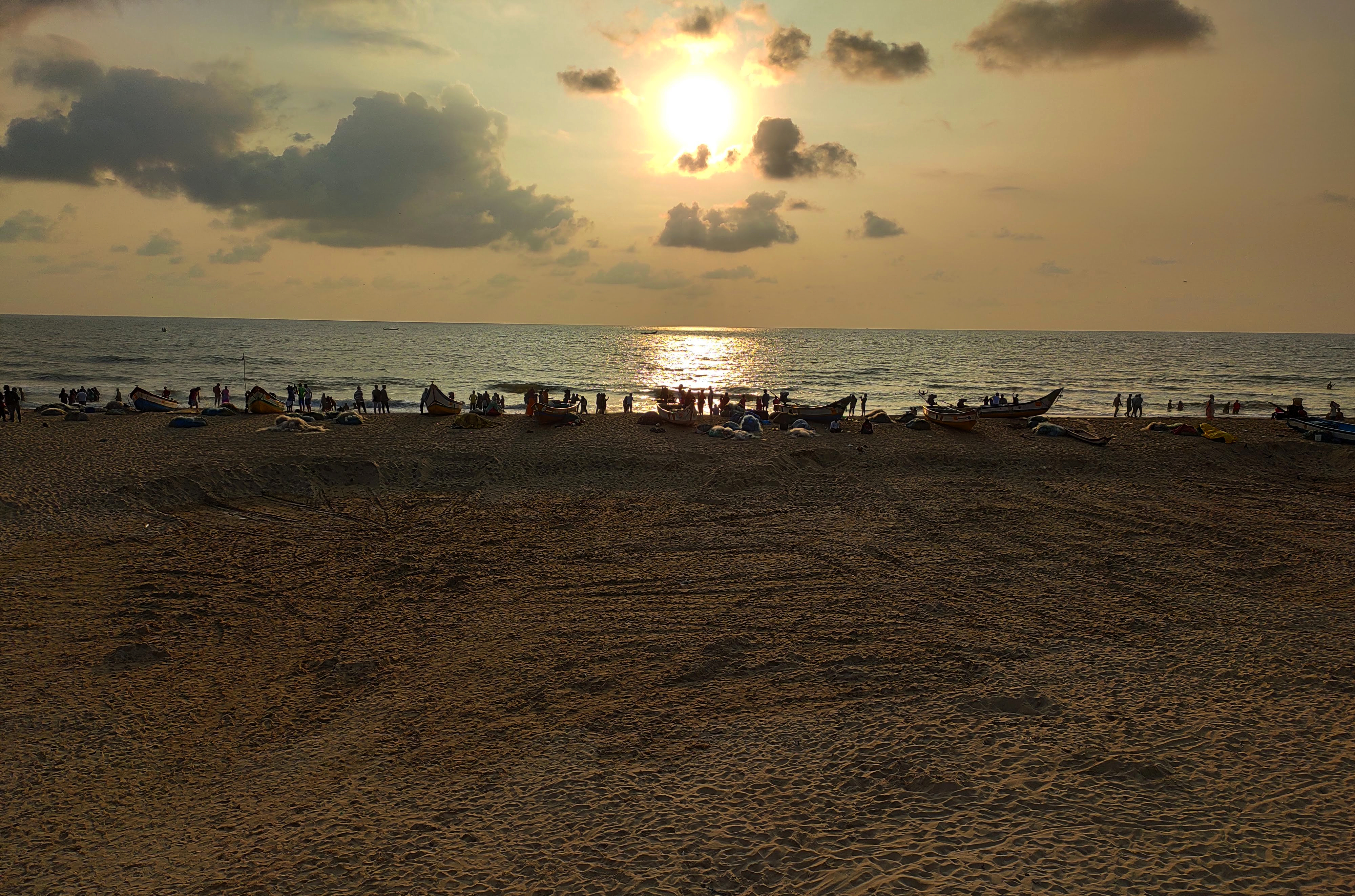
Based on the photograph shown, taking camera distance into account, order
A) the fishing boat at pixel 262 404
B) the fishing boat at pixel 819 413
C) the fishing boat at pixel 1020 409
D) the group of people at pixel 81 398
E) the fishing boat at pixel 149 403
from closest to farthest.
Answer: the fishing boat at pixel 262 404, the fishing boat at pixel 819 413, the fishing boat at pixel 149 403, the fishing boat at pixel 1020 409, the group of people at pixel 81 398

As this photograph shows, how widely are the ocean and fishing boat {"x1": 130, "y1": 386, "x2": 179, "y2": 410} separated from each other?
39.1ft

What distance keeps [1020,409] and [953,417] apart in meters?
4.99

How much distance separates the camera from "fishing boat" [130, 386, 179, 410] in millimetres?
32906

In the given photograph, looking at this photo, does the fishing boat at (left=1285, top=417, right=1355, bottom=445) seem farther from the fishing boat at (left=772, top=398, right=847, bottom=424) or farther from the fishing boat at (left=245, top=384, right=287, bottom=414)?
the fishing boat at (left=245, top=384, right=287, bottom=414)

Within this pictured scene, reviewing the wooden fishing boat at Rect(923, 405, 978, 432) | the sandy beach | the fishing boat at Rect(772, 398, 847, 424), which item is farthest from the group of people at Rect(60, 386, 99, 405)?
the wooden fishing boat at Rect(923, 405, 978, 432)

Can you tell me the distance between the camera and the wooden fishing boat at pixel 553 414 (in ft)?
95.5

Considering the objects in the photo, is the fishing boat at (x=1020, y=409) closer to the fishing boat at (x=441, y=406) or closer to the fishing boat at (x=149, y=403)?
the fishing boat at (x=441, y=406)

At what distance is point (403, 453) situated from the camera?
23.1 meters

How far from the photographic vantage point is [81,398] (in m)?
36.0

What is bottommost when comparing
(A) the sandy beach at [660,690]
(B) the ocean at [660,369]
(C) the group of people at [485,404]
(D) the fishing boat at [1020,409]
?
(A) the sandy beach at [660,690]

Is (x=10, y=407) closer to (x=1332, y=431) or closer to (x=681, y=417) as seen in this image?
(x=681, y=417)

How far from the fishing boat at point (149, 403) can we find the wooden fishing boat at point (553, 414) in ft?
59.9

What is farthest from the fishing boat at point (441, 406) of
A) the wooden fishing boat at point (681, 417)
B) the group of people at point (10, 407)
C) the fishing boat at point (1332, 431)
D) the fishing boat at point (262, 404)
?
the fishing boat at point (1332, 431)

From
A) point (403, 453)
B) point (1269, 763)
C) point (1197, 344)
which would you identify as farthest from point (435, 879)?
point (1197, 344)
